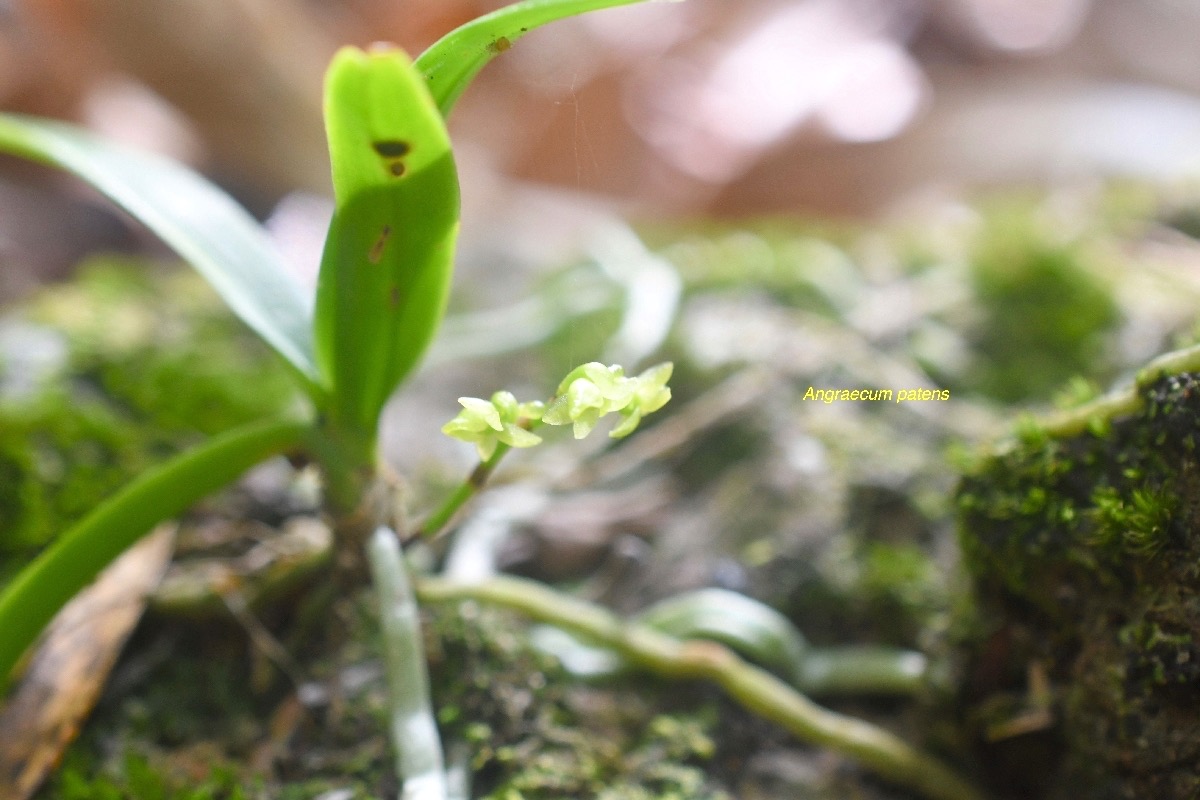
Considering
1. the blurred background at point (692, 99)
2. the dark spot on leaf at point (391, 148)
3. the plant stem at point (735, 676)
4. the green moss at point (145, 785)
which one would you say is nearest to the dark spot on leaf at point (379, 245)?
the dark spot on leaf at point (391, 148)

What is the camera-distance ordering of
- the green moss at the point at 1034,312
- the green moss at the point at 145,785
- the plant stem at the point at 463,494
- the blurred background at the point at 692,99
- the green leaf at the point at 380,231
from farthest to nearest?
the blurred background at the point at 692,99 → the green moss at the point at 1034,312 → the green moss at the point at 145,785 → the plant stem at the point at 463,494 → the green leaf at the point at 380,231

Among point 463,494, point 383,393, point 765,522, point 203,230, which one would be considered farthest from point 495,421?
point 765,522

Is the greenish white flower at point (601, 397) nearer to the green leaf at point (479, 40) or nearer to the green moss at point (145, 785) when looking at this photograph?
the green leaf at point (479, 40)

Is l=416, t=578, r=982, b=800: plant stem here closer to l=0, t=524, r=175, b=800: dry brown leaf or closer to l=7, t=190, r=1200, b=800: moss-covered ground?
l=7, t=190, r=1200, b=800: moss-covered ground

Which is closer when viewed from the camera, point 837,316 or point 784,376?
point 784,376

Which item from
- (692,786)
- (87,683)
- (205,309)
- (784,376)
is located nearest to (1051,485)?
(692,786)

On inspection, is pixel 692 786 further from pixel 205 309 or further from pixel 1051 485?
pixel 205 309

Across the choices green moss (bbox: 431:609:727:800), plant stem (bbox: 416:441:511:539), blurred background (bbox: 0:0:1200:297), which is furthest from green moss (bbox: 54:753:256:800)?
blurred background (bbox: 0:0:1200:297)
